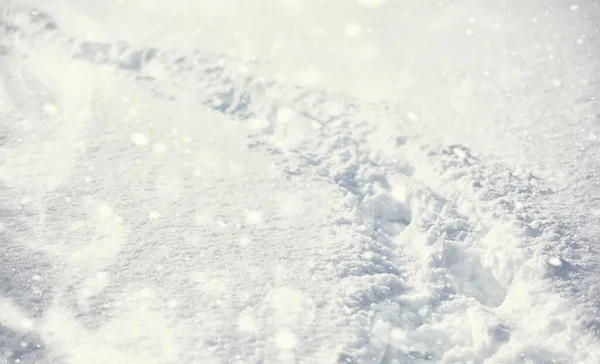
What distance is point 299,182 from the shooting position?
3.62 m

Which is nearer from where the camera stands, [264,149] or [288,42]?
[264,149]

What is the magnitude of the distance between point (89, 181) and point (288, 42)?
7.32 feet

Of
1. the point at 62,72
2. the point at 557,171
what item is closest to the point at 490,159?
the point at 557,171

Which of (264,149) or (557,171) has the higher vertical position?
(557,171)

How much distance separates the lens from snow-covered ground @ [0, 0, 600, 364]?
2666 mm

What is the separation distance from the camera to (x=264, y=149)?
392 cm

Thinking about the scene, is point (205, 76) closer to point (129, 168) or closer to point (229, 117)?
point (229, 117)

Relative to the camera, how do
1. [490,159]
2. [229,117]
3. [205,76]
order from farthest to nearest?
[205,76] → [229,117] → [490,159]

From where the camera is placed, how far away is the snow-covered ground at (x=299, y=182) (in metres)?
2.67

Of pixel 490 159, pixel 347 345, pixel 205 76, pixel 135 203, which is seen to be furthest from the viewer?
pixel 205 76

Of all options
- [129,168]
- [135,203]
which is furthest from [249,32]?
[135,203]

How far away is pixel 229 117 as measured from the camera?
4.21 metres

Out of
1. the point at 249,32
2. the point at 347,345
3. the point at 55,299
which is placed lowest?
the point at 55,299

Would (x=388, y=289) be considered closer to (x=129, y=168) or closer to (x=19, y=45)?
(x=129, y=168)
